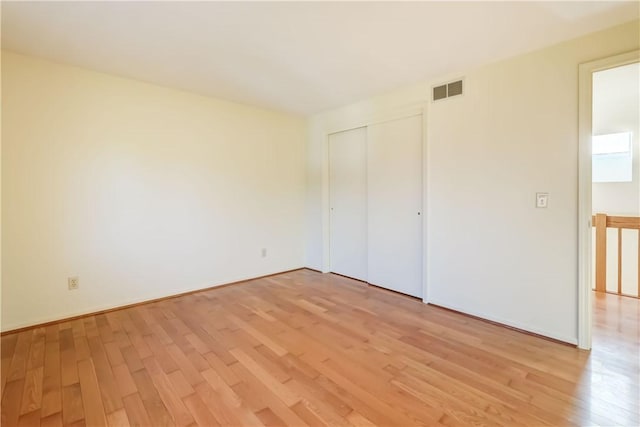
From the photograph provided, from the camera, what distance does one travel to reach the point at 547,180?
2.35 meters

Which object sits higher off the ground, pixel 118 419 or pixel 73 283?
pixel 73 283

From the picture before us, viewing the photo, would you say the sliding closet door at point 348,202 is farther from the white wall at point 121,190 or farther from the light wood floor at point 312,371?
the light wood floor at point 312,371

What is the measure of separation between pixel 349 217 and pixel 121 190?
268 cm

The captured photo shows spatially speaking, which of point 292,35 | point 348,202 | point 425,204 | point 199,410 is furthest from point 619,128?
point 199,410

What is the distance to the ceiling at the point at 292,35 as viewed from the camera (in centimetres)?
186

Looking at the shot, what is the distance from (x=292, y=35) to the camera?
2.16 metres

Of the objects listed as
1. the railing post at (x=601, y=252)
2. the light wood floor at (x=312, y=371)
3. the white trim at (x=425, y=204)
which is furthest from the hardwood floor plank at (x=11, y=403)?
the railing post at (x=601, y=252)

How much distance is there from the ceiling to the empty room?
0.02 meters

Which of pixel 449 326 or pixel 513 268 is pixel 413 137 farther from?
pixel 449 326

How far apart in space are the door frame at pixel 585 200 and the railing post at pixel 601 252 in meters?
1.80

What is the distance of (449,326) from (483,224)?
0.97m

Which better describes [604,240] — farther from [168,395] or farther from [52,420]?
[52,420]

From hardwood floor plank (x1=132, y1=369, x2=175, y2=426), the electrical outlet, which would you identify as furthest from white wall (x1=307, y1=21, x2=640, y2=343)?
the electrical outlet

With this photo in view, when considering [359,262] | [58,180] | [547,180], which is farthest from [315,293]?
[58,180]
